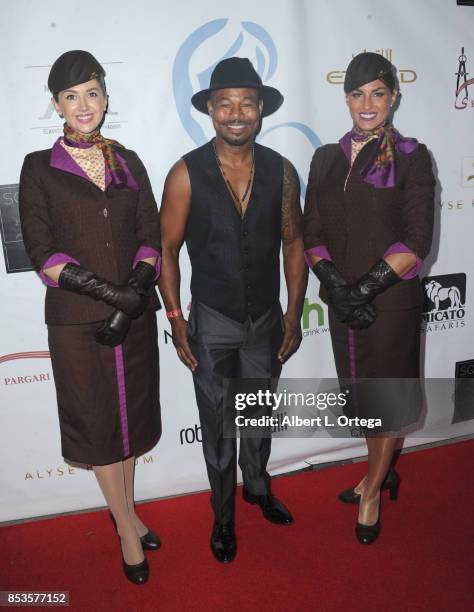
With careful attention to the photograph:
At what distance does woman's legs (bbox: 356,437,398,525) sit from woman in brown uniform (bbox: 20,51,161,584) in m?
1.09

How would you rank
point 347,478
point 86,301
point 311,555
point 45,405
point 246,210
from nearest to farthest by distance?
point 86,301
point 246,210
point 311,555
point 45,405
point 347,478

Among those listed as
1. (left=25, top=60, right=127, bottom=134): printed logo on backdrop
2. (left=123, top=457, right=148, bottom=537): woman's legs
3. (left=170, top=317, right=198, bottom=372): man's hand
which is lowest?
(left=123, top=457, right=148, bottom=537): woman's legs

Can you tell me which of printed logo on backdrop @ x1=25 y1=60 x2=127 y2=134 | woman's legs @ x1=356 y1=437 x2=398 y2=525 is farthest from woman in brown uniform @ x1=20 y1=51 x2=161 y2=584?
woman's legs @ x1=356 y1=437 x2=398 y2=525

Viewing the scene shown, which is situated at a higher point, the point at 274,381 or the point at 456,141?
the point at 456,141

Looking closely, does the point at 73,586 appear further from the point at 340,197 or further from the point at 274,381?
the point at 340,197

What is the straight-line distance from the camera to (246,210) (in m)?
2.49

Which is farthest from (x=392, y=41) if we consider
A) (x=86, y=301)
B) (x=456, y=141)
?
(x=86, y=301)

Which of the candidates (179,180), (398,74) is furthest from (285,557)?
(398,74)

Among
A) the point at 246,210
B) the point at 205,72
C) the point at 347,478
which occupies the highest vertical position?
the point at 205,72

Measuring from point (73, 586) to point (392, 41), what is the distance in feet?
10.5

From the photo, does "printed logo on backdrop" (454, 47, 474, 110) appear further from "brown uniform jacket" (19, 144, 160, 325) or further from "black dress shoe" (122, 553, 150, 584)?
"black dress shoe" (122, 553, 150, 584)

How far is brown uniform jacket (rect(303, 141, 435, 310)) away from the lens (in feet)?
7.98

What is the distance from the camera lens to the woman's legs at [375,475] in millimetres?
2734

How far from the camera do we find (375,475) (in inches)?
108
